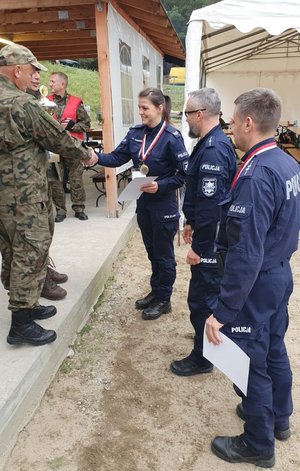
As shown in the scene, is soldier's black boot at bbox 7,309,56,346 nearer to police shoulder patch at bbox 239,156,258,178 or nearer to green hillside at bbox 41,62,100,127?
police shoulder patch at bbox 239,156,258,178

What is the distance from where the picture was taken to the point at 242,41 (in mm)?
8953

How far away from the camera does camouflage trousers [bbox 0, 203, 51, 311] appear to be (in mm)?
2324

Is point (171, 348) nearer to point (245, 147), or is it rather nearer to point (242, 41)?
point (245, 147)

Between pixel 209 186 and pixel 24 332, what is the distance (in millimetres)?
1432

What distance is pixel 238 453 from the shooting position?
2.03 metres

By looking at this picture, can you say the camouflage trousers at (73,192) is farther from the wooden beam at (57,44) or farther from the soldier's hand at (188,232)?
the wooden beam at (57,44)

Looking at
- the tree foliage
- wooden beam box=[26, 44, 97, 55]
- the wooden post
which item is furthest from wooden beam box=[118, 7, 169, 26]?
the tree foliage

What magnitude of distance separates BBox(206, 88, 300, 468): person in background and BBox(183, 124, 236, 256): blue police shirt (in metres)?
0.49

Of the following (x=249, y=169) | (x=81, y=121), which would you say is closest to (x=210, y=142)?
(x=249, y=169)

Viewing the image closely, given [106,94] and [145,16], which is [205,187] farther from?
[145,16]

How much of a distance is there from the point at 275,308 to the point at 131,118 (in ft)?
18.2

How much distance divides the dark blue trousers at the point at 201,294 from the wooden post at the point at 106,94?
303cm

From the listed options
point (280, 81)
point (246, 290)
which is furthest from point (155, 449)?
point (280, 81)

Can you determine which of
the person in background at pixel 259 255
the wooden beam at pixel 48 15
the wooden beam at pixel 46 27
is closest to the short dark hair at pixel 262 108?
the person in background at pixel 259 255
